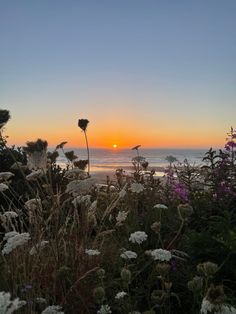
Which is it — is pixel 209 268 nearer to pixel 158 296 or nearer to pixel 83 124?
pixel 158 296

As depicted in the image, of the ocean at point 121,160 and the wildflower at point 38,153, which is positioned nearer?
the wildflower at point 38,153

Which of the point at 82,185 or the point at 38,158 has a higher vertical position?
the point at 38,158

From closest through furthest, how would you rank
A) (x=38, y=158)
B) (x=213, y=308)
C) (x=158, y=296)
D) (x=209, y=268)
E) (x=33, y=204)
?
1. (x=213, y=308)
2. (x=209, y=268)
3. (x=158, y=296)
4. (x=38, y=158)
5. (x=33, y=204)

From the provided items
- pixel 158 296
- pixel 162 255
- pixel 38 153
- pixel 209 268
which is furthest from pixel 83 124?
pixel 209 268

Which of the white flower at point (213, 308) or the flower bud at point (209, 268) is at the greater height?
the flower bud at point (209, 268)

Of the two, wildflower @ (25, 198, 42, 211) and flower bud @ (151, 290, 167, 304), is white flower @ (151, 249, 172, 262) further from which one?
wildflower @ (25, 198, 42, 211)

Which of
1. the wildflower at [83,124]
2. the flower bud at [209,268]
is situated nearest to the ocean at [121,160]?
the wildflower at [83,124]

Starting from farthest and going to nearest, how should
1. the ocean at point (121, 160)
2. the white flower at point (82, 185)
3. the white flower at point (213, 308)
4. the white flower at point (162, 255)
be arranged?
the ocean at point (121, 160) → the white flower at point (82, 185) → the white flower at point (162, 255) → the white flower at point (213, 308)

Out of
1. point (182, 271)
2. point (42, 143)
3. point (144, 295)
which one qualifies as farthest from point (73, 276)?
point (42, 143)

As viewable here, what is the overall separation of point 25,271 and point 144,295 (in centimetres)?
90

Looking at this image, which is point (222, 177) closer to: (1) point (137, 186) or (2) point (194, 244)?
(1) point (137, 186)

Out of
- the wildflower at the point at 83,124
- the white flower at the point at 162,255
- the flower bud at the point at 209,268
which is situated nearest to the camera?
the flower bud at the point at 209,268

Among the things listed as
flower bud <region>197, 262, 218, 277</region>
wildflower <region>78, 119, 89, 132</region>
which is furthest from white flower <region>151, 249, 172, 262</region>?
wildflower <region>78, 119, 89, 132</region>

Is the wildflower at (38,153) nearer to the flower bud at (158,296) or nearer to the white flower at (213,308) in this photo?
the flower bud at (158,296)
